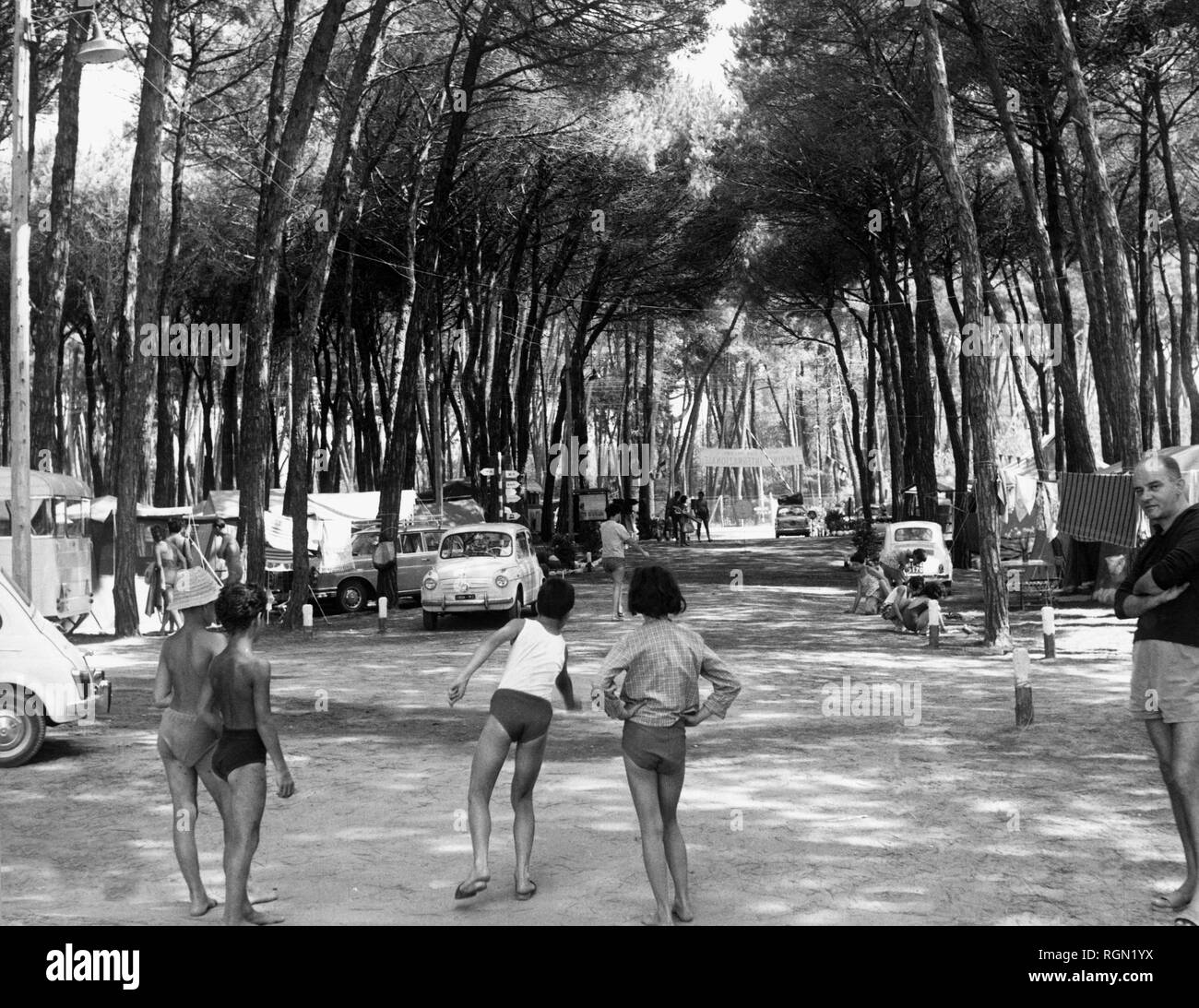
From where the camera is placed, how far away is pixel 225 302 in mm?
44719

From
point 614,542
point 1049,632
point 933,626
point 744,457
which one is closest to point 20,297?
point 614,542

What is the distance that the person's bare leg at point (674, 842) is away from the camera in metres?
6.12

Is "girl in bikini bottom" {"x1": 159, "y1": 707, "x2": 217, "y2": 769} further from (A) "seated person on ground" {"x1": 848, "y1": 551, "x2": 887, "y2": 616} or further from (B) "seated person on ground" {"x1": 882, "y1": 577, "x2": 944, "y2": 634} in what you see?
(A) "seated person on ground" {"x1": 848, "y1": 551, "x2": 887, "y2": 616}

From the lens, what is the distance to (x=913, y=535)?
2742cm

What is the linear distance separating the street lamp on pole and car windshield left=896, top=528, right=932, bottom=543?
16.3 m

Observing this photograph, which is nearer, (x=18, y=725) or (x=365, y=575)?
(x=18, y=725)

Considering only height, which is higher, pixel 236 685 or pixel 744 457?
pixel 744 457

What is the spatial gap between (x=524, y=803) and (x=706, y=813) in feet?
7.13

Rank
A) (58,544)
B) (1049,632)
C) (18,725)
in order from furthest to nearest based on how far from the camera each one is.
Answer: (58,544)
(1049,632)
(18,725)

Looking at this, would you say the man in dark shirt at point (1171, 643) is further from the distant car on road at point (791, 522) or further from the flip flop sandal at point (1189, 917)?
the distant car on road at point (791, 522)

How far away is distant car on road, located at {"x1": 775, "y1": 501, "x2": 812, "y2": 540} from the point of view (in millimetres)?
59250

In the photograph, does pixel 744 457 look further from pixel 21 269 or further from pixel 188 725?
pixel 188 725

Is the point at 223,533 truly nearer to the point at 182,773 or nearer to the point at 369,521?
the point at 369,521
